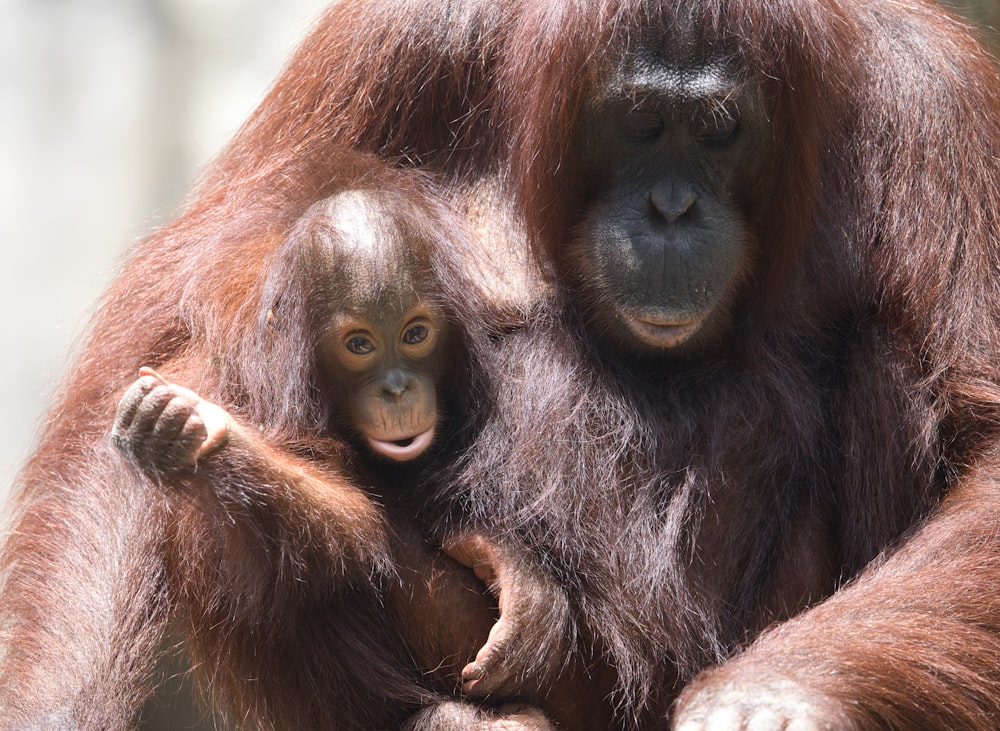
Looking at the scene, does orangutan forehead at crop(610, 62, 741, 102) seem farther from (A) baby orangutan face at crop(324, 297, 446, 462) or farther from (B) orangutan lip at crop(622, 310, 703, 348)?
(A) baby orangutan face at crop(324, 297, 446, 462)

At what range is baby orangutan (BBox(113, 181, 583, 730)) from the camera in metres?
2.24

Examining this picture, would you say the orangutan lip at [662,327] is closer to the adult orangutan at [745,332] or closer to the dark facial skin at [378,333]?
the adult orangutan at [745,332]

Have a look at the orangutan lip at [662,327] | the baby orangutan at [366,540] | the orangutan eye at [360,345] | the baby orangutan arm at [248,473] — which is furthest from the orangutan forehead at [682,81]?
the baby orangutan arm at [248,473]

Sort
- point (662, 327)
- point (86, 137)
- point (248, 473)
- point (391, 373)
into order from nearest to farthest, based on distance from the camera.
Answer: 1. point (248, 473)
2. point (662, 327)
3. point (391, 373)
4. point (86, 137)

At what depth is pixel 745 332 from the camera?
2.40 m

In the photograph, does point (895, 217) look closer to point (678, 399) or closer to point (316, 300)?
point (678, 399)

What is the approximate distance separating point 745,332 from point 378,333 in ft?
2.25

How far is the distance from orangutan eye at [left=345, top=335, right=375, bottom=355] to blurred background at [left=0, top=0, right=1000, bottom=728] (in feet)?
5.16

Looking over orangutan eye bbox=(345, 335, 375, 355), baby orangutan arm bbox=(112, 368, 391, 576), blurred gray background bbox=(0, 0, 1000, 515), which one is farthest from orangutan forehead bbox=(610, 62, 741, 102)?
blurred gray background bbox=(0, 0, 1000, 515)

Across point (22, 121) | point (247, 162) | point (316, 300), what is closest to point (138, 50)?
point (22, 121)

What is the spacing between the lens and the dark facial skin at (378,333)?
233 cm

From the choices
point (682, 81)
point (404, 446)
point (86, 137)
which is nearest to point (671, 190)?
point (682, 81)

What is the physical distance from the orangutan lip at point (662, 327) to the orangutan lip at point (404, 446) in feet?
1.39

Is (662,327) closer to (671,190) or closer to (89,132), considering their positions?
(671,190)
